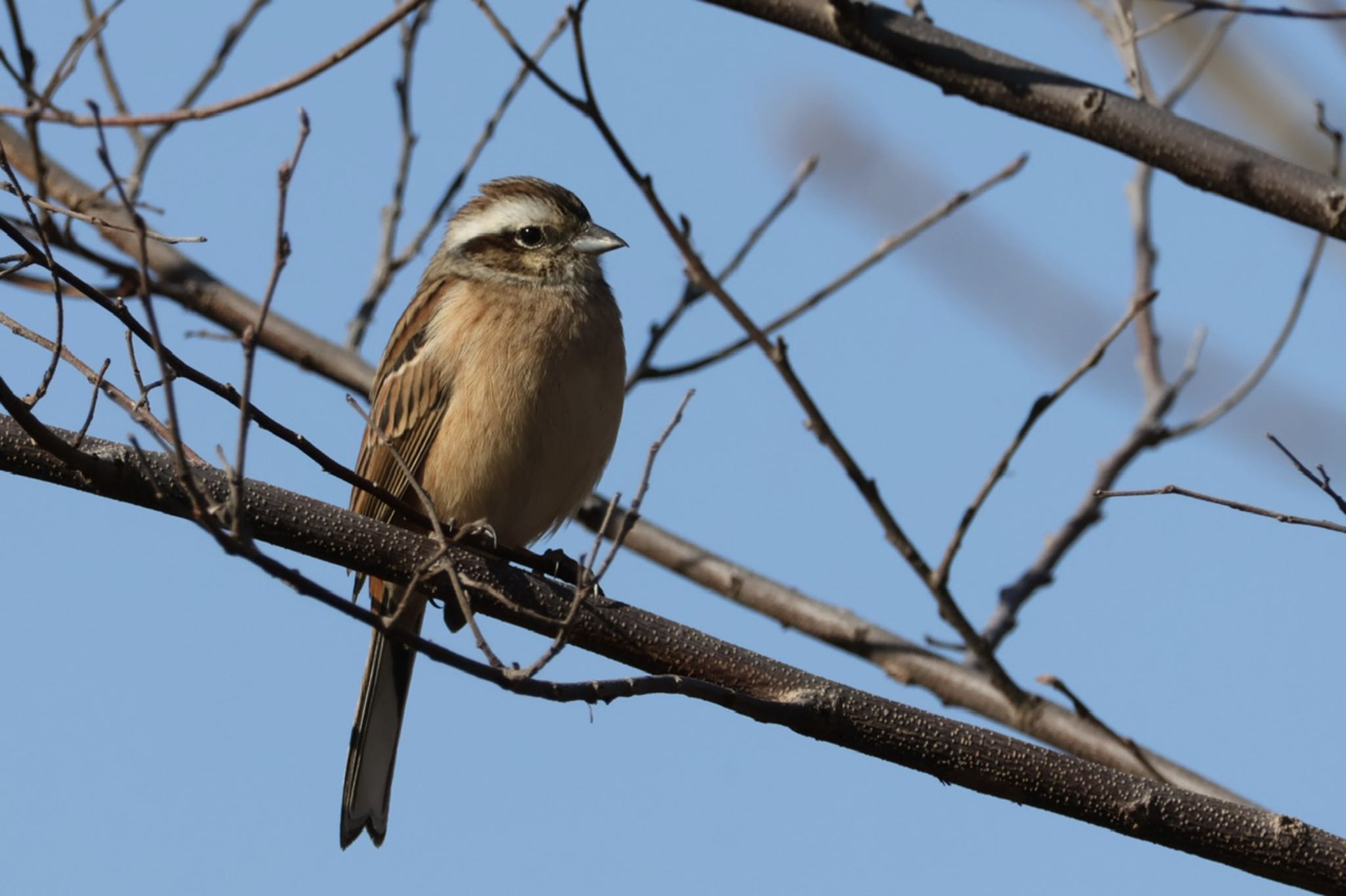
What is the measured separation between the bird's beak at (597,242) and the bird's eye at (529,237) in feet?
0.49

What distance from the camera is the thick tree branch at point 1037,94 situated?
4820 millimetres

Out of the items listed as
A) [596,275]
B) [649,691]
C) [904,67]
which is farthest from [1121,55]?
[649,691]

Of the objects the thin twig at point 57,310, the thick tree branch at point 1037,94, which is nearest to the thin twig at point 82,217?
the thin twig at point 57,310

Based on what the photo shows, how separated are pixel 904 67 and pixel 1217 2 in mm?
1027

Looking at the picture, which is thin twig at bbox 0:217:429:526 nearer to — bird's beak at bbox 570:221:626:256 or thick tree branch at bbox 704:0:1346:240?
thick tree branch at bbox 704:0:1346:240

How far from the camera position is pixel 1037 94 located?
15.9 feet

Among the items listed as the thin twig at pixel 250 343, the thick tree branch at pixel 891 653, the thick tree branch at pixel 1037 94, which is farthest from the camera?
the thick tree branch at pixel 891 653

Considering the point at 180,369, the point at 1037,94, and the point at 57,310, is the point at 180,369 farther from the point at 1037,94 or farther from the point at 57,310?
the point at 1037,94

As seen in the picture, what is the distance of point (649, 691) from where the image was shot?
357 cm

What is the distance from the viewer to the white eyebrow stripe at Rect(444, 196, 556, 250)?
683 cm

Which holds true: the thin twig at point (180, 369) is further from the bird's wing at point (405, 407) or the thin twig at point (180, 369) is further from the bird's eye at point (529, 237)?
the bird's eye at point (529, 237)

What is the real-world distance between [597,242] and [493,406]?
1136 mm

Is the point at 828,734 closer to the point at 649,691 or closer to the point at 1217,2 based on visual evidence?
the point at 649,691

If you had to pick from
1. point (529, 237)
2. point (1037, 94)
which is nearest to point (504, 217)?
point (529, 237)
